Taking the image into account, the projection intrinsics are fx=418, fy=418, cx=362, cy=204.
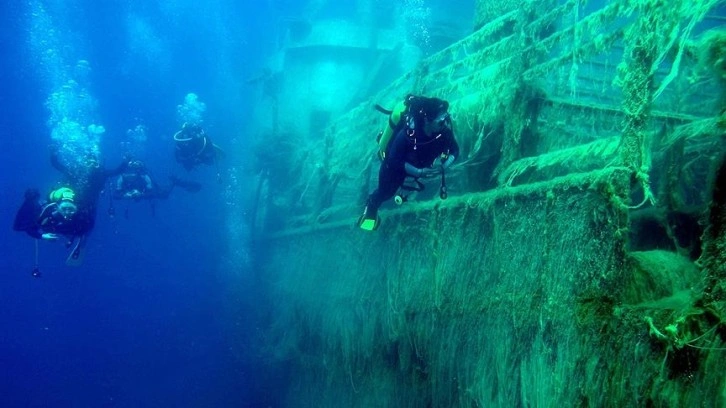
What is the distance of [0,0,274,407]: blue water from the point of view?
26.2 m

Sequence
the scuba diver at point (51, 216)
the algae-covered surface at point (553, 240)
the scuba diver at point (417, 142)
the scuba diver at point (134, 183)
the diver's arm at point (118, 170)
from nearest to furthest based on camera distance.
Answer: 1. the algae-covered surface at point (553, 240)
2. the scuba diver at point (417, 142)
3. the scuba diver at point (51, 216)
4. the diver's arm at point (118, 170)
5. the scuba diver at point (134, 183)

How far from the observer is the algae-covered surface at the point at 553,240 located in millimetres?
2695

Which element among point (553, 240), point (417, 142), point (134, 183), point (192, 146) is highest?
point (192, 146)

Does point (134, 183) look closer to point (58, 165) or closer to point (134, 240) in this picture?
point (58, 165)

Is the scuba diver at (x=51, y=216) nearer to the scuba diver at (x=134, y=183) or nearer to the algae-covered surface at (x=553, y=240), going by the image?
the scuba diver at (x=134, y=183)

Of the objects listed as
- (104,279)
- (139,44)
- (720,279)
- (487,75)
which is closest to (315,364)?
(487,75)

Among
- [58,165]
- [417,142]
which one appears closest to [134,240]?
[58,165]

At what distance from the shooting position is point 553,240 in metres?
3.72

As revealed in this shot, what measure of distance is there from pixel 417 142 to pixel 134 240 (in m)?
61.2

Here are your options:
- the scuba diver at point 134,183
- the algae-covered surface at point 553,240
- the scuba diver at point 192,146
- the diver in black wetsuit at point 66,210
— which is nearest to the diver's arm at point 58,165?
the diver in black wetsuit at point 66,210

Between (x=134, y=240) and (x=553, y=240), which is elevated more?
(x=134, y=240)

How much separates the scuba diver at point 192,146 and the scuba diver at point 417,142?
10.7 metres

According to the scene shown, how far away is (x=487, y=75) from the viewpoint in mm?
5570

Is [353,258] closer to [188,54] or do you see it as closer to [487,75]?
[487,75]
